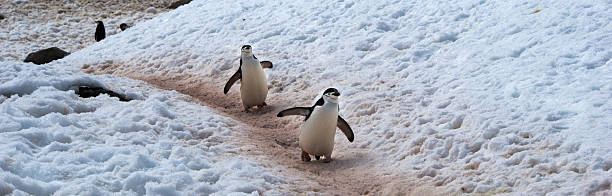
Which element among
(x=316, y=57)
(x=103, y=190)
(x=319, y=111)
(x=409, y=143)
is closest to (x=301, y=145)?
(x=319, y=111)

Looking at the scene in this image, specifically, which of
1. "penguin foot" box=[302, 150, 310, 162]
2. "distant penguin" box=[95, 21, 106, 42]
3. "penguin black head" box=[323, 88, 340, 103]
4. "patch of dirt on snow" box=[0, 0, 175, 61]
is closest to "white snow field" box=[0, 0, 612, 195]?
"penguin foot" box=[302, 150, 310, 162]

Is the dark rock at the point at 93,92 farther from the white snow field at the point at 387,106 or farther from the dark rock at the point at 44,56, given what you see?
the dark rock at the point at 44,56

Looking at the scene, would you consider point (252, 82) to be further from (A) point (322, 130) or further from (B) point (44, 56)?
(B) point (44, 56)

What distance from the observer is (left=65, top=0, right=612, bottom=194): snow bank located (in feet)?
23.9

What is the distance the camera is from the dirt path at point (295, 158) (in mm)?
7281

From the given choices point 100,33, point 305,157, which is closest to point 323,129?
point 305,157

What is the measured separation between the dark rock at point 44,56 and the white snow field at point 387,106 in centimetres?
396

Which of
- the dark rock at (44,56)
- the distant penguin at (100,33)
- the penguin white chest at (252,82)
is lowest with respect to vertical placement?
the distant penguin at (100,33)

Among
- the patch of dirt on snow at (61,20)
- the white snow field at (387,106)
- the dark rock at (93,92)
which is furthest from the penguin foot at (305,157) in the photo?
the patch of dirt on snow at (61,20)

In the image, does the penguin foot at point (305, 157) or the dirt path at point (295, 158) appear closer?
the dirt path at point (295, 158)

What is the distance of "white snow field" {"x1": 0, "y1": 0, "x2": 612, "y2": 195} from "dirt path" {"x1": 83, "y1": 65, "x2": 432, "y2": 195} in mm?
77

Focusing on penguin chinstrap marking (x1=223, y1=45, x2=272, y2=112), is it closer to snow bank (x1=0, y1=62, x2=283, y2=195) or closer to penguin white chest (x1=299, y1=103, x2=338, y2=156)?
snow bank (x1=0, y1=62, x2=283, y2=195)

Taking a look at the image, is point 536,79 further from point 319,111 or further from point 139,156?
point 139,156

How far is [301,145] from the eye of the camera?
859 centimetres
